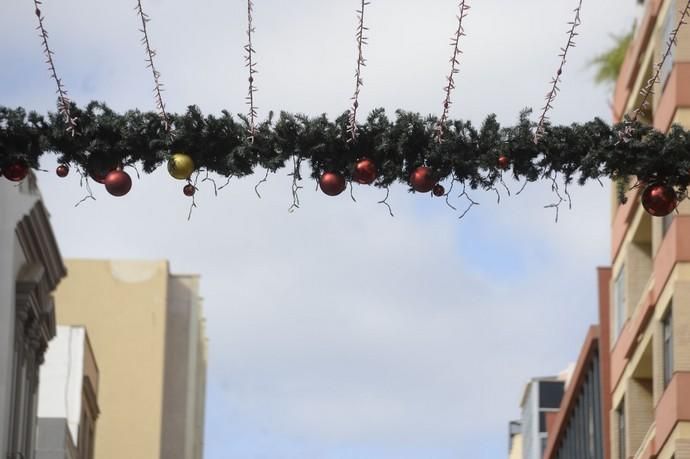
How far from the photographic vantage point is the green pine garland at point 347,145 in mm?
17156

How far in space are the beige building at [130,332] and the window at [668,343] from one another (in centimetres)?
5130

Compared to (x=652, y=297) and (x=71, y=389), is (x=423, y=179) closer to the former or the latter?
(x=652, y=297)

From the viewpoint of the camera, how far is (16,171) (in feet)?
56.4

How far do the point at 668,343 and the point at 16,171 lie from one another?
2810 cm

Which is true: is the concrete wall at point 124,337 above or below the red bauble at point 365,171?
above

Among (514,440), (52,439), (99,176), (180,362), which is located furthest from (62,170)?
(180,362)

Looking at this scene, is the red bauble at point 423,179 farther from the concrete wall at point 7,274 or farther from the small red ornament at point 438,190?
the concrete wall at point 7,274

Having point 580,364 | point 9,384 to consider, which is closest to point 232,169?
point 9,384

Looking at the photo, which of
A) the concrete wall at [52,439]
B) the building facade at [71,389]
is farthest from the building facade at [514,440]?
the concrete wall at [52,439]

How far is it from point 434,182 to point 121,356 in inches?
3185

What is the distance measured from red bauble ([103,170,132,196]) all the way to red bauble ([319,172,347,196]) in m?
1.47

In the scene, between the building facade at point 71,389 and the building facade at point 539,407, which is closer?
the building facade at point 71,389

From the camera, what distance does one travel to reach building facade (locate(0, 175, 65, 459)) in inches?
1857

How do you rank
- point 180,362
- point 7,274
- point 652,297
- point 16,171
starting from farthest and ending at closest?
point 180,362, point 7,274, point 652,297, point 16,171
